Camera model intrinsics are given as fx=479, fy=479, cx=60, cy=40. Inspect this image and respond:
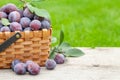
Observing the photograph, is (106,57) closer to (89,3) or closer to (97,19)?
(97,19)

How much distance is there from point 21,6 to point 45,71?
32 centimetres

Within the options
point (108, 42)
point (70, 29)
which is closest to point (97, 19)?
point (70, 29)

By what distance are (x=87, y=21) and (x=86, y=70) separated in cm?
229

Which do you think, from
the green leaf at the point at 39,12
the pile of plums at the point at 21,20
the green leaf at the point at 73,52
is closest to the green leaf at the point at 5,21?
the pile of plums at the point at 21,20

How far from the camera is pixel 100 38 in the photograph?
3.68 metres

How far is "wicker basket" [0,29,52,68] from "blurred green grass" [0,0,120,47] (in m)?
1.16

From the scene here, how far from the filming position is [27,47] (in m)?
1.96

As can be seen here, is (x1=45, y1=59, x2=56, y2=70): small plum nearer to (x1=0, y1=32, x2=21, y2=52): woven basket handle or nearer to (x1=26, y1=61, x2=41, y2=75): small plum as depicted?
(x1=26, y1=61, x2=41, y2=75): small plum

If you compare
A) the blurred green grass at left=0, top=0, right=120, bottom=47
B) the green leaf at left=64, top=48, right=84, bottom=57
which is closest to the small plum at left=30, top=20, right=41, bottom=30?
the green leaf at left=64, top=48, right=84, bottom=57

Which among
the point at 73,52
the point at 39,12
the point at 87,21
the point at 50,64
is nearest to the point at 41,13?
the point at 39,12

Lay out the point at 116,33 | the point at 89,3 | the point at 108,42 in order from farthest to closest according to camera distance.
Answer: the point at 89,3 < the point at 116,33 < the point at 108,42

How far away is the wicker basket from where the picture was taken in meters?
1.95

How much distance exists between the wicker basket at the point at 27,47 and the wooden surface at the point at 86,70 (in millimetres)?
59

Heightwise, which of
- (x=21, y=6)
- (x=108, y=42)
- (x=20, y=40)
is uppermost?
(x=21, y=6)
